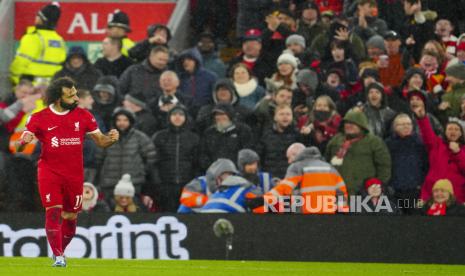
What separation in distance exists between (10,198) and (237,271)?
17.8ft

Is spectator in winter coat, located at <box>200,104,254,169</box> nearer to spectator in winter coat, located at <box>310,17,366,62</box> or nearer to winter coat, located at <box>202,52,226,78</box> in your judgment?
winter coat, located at <box>202,52,226,78</box>

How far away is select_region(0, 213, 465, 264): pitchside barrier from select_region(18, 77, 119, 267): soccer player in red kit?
317cm

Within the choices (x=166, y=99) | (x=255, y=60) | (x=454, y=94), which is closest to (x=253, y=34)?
(x=255, y=60)

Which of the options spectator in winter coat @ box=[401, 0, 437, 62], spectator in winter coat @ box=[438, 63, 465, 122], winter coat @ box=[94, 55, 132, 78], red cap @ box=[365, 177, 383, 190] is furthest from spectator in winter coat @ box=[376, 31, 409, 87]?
winter coat @ box=[94, 55, 132, 78]

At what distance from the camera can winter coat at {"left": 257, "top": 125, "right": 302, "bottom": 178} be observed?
687 inches

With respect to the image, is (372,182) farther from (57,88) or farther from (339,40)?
(57,88)

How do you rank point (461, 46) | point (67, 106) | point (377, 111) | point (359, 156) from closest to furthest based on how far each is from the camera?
point (67, 106) → point (359, 156) → point (377, 111) → point (461, 46)

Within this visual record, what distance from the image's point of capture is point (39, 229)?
55.7ft

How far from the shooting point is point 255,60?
64.2 feet

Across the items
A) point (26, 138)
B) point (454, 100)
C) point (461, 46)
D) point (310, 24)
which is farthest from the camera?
point (310, 24)

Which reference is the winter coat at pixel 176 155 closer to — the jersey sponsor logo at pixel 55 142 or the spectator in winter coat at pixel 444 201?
the spectator in winter coat at pixel 444 201

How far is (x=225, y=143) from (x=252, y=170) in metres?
1.22

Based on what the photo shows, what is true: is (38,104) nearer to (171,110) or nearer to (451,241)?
(171,110)

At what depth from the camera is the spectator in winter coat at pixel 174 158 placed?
17.9 metres
